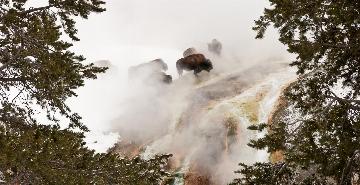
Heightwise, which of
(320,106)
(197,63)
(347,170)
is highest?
(197,63)

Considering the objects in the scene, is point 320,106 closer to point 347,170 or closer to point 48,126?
point 347,170

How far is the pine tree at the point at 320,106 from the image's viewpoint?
25.7 feet

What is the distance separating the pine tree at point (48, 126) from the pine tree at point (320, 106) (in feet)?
8.01

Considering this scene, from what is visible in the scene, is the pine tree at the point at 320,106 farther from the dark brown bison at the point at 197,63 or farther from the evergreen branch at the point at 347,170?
the dark brown bison at the point at 197,63

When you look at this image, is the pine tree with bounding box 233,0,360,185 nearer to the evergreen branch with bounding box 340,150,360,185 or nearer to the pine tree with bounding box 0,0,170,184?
the evergreen branch with bounding box 340,150,360,185

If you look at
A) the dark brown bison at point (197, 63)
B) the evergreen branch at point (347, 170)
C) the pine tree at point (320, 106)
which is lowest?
the evergreen branch at point (347, 170)

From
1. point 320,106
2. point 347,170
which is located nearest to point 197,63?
point 320,106

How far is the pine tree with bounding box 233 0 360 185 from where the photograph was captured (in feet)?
25.7

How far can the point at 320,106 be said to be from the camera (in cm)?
896

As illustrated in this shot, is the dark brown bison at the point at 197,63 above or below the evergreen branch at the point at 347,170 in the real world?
above

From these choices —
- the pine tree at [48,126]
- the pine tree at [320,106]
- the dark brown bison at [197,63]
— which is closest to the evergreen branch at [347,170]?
the pine tree at [320,106]

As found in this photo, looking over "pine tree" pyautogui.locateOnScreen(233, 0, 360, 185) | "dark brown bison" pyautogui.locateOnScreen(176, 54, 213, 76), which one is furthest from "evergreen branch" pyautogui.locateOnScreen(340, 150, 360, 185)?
"dark brown bison" pyautogui.locateOnScreen(176, 54, 213, 76)

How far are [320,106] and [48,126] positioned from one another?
506 centimetres

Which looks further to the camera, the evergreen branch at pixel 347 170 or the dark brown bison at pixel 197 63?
the dark brown bison at pixel 197 63
